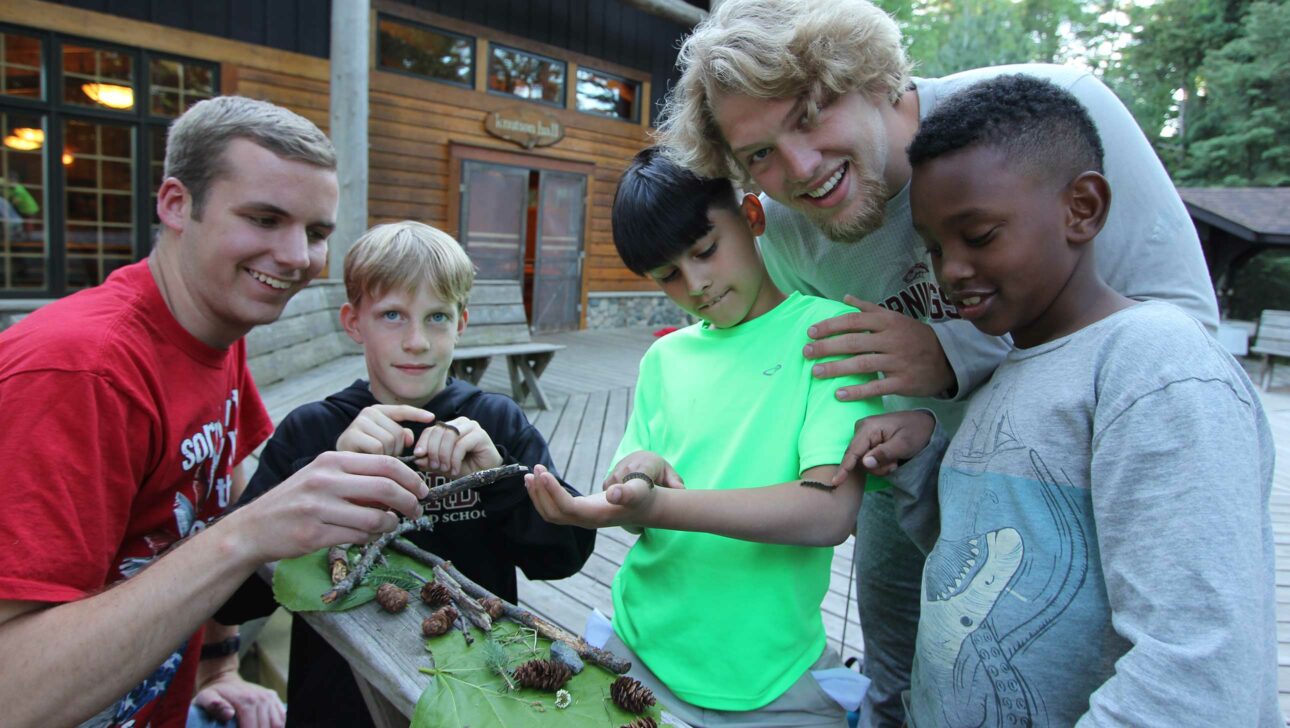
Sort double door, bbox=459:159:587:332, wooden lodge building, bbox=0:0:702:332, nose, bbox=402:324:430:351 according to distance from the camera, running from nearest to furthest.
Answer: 1. nose, bbox=402:324:430:351
2. wooden lodge building, bbox=0:0:702:332
3. double door, bbox=459:159:587:332

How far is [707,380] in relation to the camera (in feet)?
4.65

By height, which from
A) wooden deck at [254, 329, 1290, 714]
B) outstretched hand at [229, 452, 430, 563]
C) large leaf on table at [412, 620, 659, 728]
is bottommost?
wooden deck at [254, 329, 1290, 714]

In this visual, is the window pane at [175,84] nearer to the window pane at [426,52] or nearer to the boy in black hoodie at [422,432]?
the window pane at [426,52]

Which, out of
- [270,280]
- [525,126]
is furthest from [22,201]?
[270,280]

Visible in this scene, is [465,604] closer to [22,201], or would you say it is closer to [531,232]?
[22,201]

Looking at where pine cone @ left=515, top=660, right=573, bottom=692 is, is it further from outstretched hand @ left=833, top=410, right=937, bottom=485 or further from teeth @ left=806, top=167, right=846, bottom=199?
teeth @ left=806, top=167, right=846, bottom=199

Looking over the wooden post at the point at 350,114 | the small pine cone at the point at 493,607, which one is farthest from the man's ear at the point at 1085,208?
the wooden post at the point at 350,114

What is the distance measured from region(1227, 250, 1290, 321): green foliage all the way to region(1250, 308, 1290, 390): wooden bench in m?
7.46

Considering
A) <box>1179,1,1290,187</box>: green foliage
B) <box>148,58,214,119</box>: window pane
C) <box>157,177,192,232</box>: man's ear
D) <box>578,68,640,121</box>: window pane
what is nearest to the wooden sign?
<box>578,68,640,121</box>: window pane

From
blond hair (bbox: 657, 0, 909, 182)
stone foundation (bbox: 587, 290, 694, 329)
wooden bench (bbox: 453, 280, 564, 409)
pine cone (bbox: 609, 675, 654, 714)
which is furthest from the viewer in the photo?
stone foundation (bbox: 587, 290, 694, 329)

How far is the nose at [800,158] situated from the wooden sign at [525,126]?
899 centimetres

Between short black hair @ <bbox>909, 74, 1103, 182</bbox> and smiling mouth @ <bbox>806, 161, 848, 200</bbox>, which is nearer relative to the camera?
short black hair @ <bbox>909, 74, 1103, 182</bbox>

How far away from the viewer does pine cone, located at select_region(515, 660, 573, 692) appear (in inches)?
35.8

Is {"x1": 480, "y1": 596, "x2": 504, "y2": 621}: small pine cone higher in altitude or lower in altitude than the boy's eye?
lower
